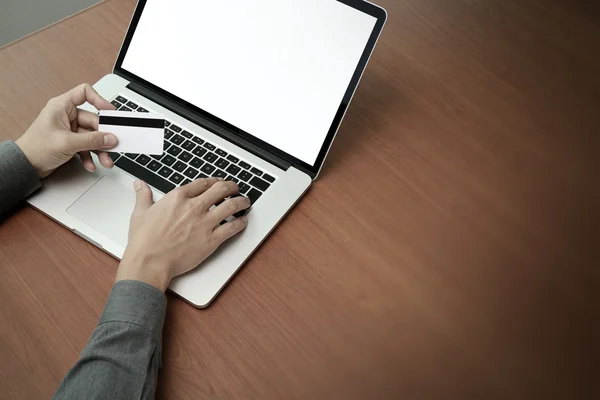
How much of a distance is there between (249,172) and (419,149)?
284 mm

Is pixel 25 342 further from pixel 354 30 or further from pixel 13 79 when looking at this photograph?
pixel 354 30

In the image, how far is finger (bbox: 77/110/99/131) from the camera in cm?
84

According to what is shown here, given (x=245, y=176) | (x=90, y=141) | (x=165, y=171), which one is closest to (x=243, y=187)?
(x=245, y=176)

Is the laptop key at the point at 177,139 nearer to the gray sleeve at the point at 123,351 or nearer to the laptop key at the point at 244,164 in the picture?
the laptop key at the point at 244,164

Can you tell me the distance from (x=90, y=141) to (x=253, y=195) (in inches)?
9.6

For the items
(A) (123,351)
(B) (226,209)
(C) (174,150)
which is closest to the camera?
Answer: (A) (123,351)

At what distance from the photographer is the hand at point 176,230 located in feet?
2.33

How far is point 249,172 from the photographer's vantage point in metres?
0.84

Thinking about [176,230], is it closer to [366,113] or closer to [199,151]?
[199,151]

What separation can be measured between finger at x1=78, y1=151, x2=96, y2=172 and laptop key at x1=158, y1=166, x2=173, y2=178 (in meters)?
0.10

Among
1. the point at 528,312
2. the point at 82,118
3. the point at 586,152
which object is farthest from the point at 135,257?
the point at 586,152

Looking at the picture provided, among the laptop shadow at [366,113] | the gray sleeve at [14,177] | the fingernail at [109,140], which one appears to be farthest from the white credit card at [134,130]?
the laptop shadow at [366,113]

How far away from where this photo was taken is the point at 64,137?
0.79m

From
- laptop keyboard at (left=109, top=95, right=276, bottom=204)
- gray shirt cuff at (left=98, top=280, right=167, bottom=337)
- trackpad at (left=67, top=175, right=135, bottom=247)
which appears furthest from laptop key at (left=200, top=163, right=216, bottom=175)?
gray shirt cuff at (left=98, top=280, right=167, bottom=337)
